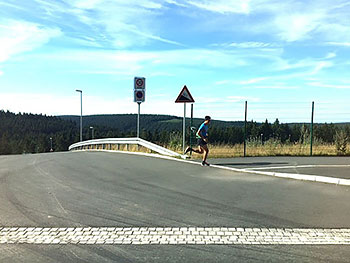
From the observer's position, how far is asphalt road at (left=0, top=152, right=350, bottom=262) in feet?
14.2

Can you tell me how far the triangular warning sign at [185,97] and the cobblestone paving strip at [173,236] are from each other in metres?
9.76

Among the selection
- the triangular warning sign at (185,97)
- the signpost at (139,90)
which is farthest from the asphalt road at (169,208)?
the signpost at (139,90)

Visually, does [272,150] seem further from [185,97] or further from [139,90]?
[139,90]

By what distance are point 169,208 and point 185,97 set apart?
8.77 m

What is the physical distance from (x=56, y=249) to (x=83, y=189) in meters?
3.71

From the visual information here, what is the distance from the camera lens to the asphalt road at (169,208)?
14.2ft

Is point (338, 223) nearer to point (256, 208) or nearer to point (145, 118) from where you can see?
point (256, 208)

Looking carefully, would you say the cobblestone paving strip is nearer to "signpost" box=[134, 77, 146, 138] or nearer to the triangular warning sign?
the triangular warning sign

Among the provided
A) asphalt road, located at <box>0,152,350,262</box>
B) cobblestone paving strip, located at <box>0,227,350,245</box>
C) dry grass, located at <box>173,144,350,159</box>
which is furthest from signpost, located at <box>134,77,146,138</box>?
cobblestone paving strip, located at <box>0,227,350,245</box>

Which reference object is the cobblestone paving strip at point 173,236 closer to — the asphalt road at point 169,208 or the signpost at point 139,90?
the asphalt road at point 169,208

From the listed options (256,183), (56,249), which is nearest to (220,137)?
(256,183)

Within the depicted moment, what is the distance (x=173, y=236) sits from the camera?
4977mm

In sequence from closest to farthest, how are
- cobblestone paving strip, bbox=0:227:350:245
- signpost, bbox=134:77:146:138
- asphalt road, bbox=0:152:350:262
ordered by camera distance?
1. asphalt road, bbox=0:152:350:262
2. cobblestone paving strip, bbox=0:227:350:245
3. signpost, bbox=134:77:146:138

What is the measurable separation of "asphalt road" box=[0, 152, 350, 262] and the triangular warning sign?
4.91 metres
